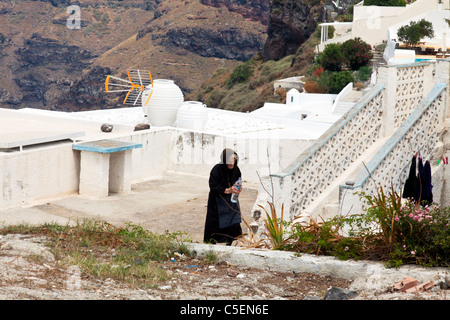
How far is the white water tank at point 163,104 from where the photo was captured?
599 inches

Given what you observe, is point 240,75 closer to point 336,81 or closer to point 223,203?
point 336,81

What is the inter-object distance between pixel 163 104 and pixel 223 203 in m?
8.86

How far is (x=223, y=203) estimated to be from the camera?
A: 663 cm

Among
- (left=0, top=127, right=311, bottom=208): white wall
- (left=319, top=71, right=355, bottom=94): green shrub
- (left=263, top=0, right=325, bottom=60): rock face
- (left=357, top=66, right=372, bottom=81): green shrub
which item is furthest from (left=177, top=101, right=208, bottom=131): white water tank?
(left=263, top=0, right=325, bottom=60): rock face

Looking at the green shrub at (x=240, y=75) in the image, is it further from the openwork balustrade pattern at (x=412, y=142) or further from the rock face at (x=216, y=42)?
the openwork balustrade pattern at (x=412, y=142)

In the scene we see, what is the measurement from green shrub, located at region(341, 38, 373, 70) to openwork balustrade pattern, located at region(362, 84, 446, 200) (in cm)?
2957

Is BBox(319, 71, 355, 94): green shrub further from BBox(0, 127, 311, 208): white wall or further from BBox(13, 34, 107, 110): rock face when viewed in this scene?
BBox(13, 34, 107, 110): rock face

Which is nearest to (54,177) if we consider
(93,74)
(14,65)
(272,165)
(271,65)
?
(272,165)

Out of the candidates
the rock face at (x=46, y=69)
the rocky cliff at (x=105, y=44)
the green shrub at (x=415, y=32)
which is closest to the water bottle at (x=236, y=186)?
the green shrub at (x=415, y=32)

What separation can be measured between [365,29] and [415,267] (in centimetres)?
3930

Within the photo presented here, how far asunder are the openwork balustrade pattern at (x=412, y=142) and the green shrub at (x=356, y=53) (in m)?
29.6

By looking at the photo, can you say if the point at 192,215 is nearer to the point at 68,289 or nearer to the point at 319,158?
the point at 319,158

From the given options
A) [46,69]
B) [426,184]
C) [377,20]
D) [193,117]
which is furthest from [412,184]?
[46,69]

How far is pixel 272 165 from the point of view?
39.7 feet
